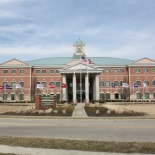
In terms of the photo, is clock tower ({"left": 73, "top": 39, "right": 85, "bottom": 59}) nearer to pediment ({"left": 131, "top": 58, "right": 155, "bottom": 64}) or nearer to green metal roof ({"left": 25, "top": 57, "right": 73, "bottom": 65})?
green metal roof ({"left": 25, "top": 57, "right": 73, "bottom": 65})

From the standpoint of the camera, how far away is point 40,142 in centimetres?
948

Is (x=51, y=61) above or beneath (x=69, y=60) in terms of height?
beneath

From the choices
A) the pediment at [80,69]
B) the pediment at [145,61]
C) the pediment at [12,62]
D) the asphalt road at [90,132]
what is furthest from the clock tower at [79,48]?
the asphalt road at [90,132]

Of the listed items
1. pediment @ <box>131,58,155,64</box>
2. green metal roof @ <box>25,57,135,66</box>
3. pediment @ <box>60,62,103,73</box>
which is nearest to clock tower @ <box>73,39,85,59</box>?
green metal roof @ <box>25,57,135,66</box>

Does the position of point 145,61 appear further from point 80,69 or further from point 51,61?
point 51,61

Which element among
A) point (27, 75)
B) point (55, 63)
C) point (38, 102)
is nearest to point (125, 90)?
point (55, 63)

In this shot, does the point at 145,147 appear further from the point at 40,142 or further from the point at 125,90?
the point at 125,90

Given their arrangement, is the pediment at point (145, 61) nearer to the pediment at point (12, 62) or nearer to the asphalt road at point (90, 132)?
the pediment at point (12, 62)

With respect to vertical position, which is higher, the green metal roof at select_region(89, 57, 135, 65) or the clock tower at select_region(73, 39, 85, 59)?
the clock tower at select_region(73, 39, 85, 59)

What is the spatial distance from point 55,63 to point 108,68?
18.3m

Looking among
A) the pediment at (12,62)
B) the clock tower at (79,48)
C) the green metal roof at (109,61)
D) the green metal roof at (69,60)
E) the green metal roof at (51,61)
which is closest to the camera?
the pediment at (12,62)

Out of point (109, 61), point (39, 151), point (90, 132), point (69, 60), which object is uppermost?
point (69, 60)

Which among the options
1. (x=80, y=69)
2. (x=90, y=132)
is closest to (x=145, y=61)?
(x=80, y=69)

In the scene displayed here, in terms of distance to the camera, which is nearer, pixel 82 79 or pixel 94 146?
pixel 94 146
